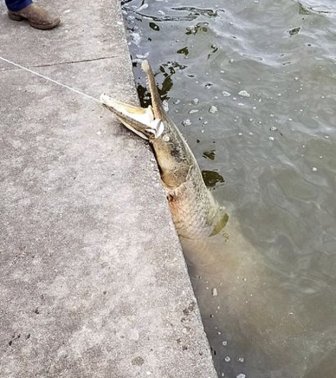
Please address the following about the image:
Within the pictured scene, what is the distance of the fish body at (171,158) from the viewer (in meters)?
3.71

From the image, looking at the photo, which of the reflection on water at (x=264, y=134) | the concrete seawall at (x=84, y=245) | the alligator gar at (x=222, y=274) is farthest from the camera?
the reflection on water at (x=264, y=134)

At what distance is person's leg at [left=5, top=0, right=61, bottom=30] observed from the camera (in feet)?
16.3

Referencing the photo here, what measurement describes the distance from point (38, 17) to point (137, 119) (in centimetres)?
190

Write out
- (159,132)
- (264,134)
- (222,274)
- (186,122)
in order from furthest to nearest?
(186,122) < (264,134) < (222,274) < (159,132)

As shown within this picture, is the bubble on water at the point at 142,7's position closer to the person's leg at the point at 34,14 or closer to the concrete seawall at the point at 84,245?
the person's leg at the point at 34,14

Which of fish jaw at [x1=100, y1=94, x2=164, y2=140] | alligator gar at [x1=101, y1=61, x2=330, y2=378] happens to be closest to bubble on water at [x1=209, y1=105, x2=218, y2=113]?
alligator gar at [x1=101, y1=61, x2=330, y2=378]

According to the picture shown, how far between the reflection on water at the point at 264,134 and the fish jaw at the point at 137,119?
0.96 meters

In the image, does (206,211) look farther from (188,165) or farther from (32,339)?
(32,339)

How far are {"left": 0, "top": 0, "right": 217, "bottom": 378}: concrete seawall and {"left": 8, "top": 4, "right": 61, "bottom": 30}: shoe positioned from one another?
0.62 m

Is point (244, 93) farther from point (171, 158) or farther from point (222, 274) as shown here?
point (222, 274)

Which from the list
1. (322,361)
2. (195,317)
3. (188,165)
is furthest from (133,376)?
(188,165)

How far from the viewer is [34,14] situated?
16.4ft

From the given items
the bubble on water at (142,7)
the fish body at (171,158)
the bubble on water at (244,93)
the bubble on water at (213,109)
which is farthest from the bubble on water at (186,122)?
the bubble on water at (142,7)

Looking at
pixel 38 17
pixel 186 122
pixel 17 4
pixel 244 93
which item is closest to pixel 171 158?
pixel 186 122
